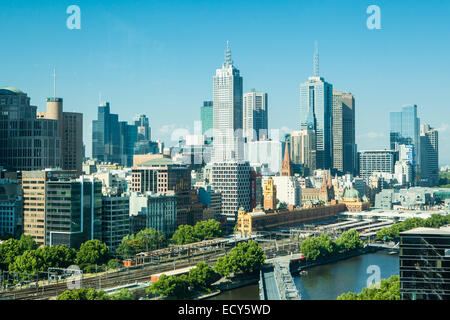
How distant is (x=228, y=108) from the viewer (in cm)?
3528

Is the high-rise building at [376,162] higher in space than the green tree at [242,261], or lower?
higher

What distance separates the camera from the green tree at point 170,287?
353 inches

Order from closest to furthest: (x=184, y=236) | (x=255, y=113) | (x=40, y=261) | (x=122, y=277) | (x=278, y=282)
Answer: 1. (x=278, y=282)
2. (x=122, y=277)
3. (x=40, y=261)
4. (x=184, y=236)
5. (x=255, y=113)

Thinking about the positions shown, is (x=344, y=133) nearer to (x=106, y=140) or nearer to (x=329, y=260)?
(x=106, y=140)

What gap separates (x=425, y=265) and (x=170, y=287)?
410 cm

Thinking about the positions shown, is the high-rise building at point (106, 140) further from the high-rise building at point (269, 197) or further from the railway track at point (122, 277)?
the railway track at point (122, 277)

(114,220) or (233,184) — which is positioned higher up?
(233,184)

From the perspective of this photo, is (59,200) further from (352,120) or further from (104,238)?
(352,120)

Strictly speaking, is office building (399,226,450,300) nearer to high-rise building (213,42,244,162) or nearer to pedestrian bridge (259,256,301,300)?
pedestrian bridge (259,256,301,300)

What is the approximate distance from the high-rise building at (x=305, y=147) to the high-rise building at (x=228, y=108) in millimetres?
4752

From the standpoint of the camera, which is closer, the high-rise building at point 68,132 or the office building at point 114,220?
the office building at point 114,220

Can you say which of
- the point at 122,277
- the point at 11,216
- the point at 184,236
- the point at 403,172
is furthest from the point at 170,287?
the point at 403,172

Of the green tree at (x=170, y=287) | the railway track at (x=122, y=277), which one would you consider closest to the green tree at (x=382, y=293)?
the green tree at (x=170, y=287)
